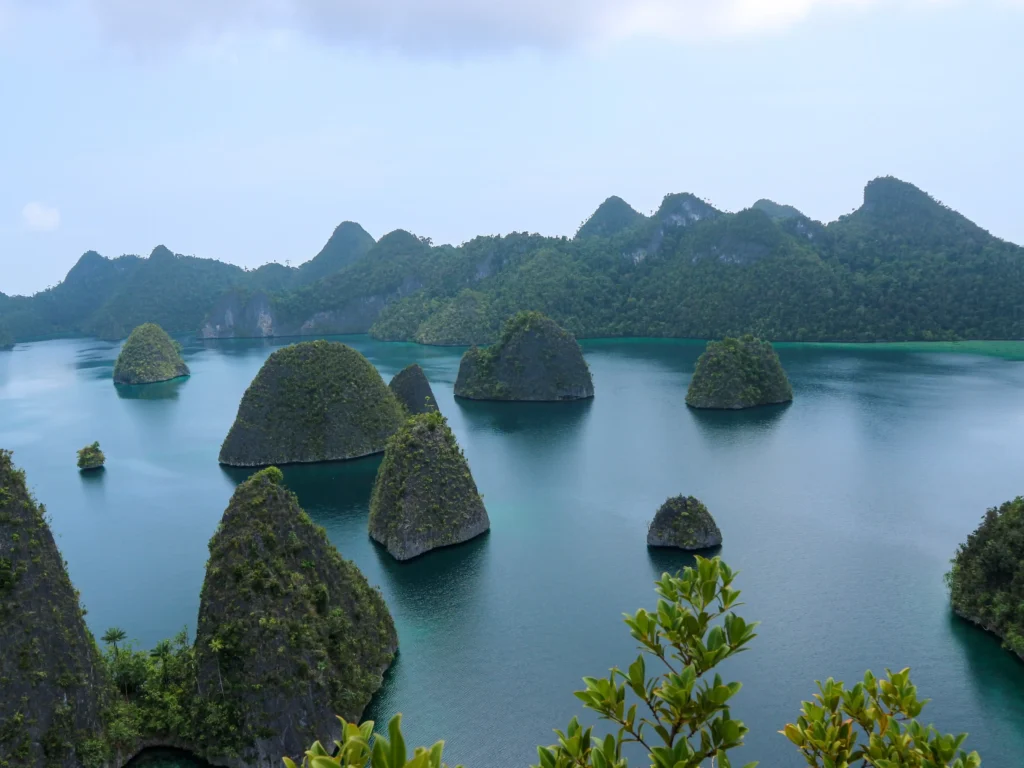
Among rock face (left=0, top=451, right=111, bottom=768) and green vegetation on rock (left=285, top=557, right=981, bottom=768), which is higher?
green vegetation on rock (left=285, top=557, right=981, bottom=768)

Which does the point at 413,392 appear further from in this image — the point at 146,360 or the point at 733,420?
the point at 146,360

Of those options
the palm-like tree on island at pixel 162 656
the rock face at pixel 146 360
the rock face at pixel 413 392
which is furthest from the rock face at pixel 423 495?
the rock face at pixel 146 360

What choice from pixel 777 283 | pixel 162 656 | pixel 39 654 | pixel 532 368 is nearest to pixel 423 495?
pixel 162 656

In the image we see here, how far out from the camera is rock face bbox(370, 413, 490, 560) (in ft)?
135

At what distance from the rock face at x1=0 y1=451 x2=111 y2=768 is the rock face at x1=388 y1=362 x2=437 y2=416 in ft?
152

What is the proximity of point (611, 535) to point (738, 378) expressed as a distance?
44163 mm

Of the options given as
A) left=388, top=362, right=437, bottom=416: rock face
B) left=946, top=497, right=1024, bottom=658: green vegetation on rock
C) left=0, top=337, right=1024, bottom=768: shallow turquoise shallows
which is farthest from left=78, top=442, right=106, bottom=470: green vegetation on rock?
left=946, top=497, right=1024, bottom=658: green vegetation on rock

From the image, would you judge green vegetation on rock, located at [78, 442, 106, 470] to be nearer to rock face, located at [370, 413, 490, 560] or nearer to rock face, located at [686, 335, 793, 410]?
rock face, located at [370, 413, 490, 560]

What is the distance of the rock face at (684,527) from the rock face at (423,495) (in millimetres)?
11372

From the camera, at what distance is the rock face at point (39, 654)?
68.3 ft

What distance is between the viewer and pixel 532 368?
9444 centimetres

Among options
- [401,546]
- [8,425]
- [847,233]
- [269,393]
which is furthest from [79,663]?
[847,233]

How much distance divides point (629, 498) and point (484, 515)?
12.9m

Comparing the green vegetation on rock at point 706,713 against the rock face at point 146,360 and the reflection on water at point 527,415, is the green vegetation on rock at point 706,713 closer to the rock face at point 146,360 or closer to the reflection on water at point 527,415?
the reflection on water at point 527,415
